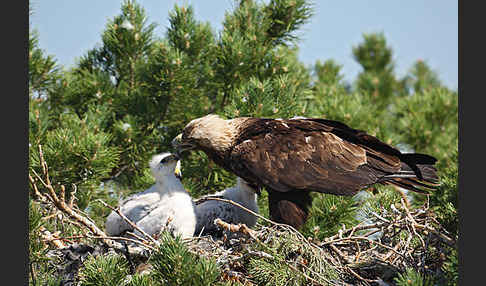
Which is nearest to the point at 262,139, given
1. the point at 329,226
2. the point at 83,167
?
the point at 329,226

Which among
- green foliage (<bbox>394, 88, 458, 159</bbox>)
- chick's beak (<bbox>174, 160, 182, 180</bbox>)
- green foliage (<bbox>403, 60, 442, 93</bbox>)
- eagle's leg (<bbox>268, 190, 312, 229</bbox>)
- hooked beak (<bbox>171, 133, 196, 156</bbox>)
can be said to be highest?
green foliage (<bbox>403, 60, 442, 93</bbox>)

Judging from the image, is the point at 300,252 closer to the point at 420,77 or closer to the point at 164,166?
the point at 164,166

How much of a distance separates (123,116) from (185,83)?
656 mm

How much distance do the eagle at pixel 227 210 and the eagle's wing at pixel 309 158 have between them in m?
0.30

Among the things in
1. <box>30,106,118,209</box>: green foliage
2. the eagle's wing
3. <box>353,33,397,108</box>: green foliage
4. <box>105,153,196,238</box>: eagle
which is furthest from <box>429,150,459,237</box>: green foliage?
<box>353,33,397,108</box>: green foliage

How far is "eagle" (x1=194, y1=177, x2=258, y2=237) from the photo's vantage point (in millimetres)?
4230

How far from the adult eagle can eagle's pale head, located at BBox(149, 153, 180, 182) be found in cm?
43

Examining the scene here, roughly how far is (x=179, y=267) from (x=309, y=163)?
1522 millimetres

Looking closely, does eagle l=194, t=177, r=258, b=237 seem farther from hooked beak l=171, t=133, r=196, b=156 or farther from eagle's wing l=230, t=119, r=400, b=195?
hooked beak l=171, t=133, r=196, b=156

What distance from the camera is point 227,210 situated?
4.32 meters

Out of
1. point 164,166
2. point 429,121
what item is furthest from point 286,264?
point 429,121

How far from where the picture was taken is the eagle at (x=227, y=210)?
4230 millimetres

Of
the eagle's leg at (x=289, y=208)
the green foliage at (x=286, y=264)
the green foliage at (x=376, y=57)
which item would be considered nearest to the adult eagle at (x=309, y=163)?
the eagle's leg at (x=289, y=208)

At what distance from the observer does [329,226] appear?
4.41 metres
